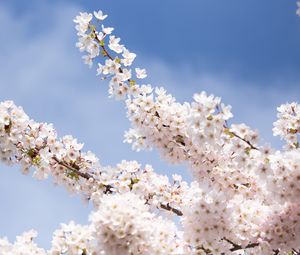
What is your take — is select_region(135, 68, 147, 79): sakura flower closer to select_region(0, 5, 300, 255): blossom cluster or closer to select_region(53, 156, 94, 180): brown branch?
select_region(0, 5, 300, 255): blossom cluster

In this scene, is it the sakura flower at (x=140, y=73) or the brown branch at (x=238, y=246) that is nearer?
the brown branch at (x=238, y=246)

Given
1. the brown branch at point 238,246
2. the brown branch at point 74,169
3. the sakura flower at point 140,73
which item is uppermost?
the sakura flower at point 140,73

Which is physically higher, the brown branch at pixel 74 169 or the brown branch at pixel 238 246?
the brown branch at pixel 74 169

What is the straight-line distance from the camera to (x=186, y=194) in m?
11.2

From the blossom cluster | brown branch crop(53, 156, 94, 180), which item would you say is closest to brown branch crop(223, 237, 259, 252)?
the blossom cluster

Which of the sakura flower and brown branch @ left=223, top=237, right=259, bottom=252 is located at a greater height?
the sakura flower

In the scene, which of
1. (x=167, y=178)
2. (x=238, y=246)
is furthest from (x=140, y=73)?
(x=238, y=246)

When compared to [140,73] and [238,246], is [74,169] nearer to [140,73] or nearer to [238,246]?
[140,73]

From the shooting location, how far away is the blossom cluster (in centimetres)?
782

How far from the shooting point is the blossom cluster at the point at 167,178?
7.82m

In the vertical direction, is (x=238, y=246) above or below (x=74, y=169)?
below

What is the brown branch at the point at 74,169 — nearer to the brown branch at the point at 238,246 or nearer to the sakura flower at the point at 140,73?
the sakura flower at the point at 140,73

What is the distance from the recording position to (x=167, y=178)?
11.2m

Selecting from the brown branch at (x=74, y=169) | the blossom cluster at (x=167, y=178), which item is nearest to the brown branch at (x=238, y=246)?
the blossom cluster at (x=167, y=178)
